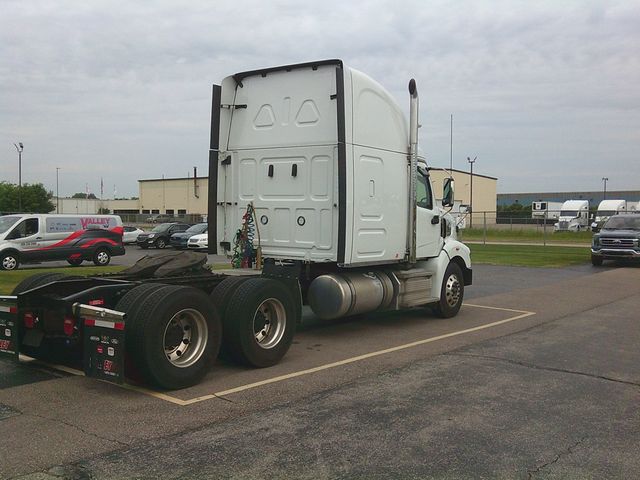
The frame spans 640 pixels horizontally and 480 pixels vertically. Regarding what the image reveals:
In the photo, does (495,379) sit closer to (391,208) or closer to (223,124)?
(391,208)

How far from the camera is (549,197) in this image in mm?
142000

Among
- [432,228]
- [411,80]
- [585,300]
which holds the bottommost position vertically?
[585,300]

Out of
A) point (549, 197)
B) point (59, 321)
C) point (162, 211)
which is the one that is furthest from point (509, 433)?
point (549, 197)

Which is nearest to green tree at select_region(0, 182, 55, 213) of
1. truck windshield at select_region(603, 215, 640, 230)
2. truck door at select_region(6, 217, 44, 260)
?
truck door at select_region(6, 217, 44, 260)

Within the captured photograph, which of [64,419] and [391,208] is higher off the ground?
[391,208]

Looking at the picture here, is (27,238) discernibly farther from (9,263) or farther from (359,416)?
(359,416)

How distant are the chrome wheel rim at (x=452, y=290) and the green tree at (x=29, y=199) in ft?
238

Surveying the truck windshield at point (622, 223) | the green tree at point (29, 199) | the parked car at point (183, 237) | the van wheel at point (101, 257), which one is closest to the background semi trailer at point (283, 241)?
the van wheel at point (101, 257)

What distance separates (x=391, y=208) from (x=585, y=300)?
648 centimetres

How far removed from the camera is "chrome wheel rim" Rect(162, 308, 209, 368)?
6154 mm

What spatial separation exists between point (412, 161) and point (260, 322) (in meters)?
3.94

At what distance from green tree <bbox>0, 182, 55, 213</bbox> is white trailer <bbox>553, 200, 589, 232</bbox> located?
58375mm

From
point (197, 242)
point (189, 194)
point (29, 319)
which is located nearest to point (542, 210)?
point (197, 242)

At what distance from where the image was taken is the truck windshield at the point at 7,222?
21.1 m
